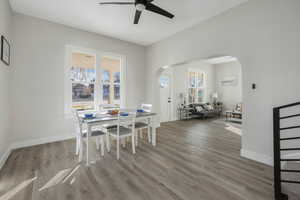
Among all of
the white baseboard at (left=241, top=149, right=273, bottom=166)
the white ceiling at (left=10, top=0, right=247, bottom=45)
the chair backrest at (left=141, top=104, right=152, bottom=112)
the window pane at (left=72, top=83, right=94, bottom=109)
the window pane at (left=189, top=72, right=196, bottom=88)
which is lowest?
the white baseboard at (left=241, top=149, right=273, bottom=166)

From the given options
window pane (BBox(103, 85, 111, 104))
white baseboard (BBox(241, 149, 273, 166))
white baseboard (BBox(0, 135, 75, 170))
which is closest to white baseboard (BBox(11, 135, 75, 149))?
white baseboard (BBox(0, 135, 75, 170))

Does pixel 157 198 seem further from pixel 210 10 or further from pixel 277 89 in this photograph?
pixel 210 10

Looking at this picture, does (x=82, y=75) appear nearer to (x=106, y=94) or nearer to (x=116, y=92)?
(x=106, y=94)

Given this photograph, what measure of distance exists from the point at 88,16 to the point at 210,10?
2.87m

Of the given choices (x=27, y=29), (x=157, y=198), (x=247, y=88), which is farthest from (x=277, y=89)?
(x=27, y=29)

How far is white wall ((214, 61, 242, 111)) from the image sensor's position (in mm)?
7439

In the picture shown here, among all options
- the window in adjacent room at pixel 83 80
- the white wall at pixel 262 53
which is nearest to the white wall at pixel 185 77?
the white wall at pixel 262 53

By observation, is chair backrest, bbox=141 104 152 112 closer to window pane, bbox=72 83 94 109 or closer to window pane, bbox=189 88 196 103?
window pane, bbox=72 83 94 109

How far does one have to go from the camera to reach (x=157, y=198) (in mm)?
1642

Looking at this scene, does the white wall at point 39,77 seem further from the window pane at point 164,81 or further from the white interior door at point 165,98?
the white interior door at point 165,98

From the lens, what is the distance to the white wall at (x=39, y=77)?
3.17 meters

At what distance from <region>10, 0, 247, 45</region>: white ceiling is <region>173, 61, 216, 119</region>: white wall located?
2838mm

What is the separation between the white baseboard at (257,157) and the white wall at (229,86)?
5.54 m

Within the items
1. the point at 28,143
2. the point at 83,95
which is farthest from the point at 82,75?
the point at 28,143
